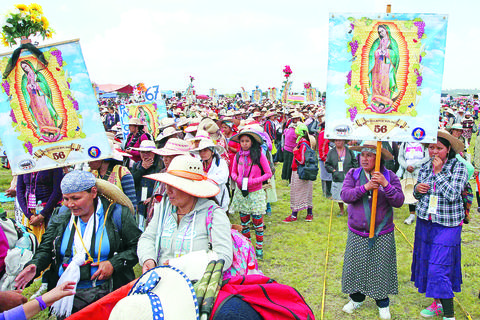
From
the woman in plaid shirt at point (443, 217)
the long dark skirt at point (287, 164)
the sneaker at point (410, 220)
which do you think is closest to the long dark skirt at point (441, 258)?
the woman in plaid shirt at point (443, 217)

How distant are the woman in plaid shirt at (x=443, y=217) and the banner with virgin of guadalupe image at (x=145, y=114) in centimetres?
745

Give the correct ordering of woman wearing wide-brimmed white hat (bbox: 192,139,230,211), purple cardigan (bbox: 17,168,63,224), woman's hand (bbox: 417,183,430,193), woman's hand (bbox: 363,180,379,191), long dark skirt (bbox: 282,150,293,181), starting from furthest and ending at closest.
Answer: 1. long dark skirt (bbox: 282,150,293,181)
2. woman wearing wide-brimmed white hat (bbox: 192,139,230,211)
3. purple cardigan (bbox: 17,168,63,224)
4. woman's hand (bbox: 417,183,430,193)
5. woman's hand (bbox: 363,180,379,191)

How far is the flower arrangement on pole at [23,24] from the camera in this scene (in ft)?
11.1

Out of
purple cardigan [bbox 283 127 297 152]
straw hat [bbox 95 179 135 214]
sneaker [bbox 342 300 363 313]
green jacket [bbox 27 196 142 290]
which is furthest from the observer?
purple cardigan [bbox 283 127 297 152]

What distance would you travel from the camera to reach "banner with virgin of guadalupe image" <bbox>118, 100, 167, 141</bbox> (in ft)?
31.3

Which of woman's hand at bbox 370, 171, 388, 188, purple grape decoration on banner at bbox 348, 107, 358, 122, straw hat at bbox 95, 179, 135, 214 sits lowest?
woman's hand at bbox 370, 171, 388, 188

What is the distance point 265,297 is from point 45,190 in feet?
12.9

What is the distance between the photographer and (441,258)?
153 inches

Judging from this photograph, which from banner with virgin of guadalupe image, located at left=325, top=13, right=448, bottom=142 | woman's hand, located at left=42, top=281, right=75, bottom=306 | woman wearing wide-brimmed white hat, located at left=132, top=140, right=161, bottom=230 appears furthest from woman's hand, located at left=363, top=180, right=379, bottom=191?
woman wearing wide-brimmed white hat, located at left=132, top=140, right=161, bottom=230

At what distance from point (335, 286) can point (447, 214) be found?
186 cm

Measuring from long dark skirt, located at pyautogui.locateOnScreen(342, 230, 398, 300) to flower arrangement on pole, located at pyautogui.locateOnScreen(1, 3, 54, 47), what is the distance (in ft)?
12.8

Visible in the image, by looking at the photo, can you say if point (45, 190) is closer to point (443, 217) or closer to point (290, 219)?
point (443, 217)

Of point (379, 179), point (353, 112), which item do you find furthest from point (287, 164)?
point (353, 112)

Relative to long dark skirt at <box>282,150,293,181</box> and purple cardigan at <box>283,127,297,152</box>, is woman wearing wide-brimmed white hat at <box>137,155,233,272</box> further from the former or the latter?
long dark skirt at <box>282,150,293,181</box>
